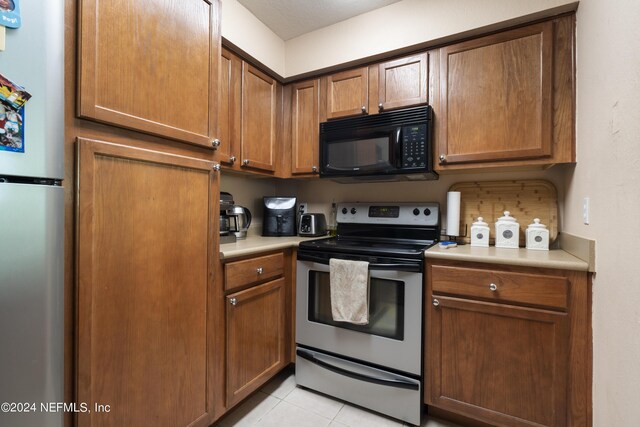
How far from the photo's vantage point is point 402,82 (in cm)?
182

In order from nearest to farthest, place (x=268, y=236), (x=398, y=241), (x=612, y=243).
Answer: (x=612, y=243) → (x=398, y=241) → (x=268, y=236)

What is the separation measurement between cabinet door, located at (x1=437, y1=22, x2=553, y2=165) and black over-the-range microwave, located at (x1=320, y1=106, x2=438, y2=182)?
0.48 ft

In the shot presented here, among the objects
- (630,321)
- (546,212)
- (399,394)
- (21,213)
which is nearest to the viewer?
(21,213)

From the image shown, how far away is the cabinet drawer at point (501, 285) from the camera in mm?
1234

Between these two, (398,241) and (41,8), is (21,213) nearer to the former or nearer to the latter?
(41,8)

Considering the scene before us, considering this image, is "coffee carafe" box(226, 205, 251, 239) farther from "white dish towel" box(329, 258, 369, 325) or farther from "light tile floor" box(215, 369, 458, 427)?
"light tile floor" box(215, 369, 458, 427)

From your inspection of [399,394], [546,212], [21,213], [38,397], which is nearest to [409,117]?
[546,212]

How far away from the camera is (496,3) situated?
59.6 inches

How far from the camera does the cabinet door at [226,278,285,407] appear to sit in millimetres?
1452

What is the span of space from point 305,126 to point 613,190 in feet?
5.79

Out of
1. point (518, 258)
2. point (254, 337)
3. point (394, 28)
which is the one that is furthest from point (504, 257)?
point (394, 28)

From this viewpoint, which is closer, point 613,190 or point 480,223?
point 613,190

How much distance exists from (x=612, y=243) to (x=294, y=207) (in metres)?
1.79

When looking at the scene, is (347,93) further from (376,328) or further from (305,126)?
(376,328)
